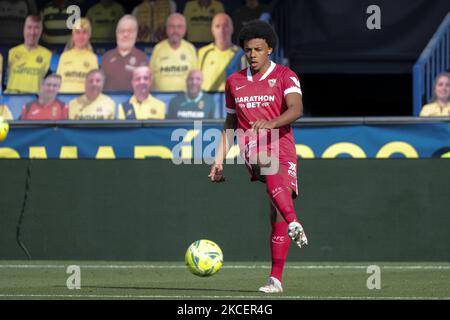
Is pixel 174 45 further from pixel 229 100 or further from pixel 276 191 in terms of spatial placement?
pixel 276 191

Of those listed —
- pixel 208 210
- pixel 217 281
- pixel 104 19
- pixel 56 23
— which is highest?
pixel 104 19

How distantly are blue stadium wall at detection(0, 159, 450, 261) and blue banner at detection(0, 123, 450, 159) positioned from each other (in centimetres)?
41

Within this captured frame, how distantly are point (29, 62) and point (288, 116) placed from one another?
33.2 feet

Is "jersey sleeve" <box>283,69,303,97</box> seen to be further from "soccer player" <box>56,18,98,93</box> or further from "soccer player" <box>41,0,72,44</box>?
"soccer player" <box>41,0,72,44</box>

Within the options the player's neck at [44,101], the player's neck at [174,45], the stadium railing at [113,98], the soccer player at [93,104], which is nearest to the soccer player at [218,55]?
the player's neck at [174,45]

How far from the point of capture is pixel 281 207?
34.0 ft

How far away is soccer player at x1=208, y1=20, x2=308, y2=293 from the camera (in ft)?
34.3

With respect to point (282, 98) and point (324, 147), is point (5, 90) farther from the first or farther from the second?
point (282, 98)

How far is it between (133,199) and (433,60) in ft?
18.4

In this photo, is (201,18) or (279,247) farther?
(201,18)

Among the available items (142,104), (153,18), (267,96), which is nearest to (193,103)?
(142,104)

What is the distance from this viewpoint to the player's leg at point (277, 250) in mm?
10453

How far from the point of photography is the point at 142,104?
59.6 ft

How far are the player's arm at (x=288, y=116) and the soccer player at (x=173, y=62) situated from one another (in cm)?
827
